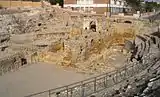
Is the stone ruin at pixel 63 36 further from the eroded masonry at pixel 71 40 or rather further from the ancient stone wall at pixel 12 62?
the ancient stone wall at pixel 12 62

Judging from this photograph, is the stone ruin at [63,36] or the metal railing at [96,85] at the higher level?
the metal railing at [96,85]

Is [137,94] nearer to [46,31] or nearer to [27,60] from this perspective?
[27,60]

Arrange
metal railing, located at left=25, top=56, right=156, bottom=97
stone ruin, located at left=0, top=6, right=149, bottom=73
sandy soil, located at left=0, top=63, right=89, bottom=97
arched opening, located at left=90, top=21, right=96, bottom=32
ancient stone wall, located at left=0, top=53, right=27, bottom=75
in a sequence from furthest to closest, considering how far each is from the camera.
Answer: arched opening, located at left=90, top=21, right=96, bottom=32, stone ruin, located at left=0, top=6, right=149, bottom=73, ancient stone wall, located at left=0, top=53, right=27, bottom=75, sandy soil, located at left=0, top=63, right=89, bottom=97, metal railing, located at left=25, top=56, right=156, bottom=97

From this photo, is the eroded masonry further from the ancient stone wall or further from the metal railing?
the metal railing

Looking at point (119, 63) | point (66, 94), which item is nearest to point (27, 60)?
point (119, 63)

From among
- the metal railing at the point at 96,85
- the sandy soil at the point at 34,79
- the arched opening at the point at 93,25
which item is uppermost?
the metal railing at the point at 96,85

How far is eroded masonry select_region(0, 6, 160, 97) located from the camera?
28.6 m

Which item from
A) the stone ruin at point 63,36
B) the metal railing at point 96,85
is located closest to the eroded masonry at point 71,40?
the stone ruin at point 63,36

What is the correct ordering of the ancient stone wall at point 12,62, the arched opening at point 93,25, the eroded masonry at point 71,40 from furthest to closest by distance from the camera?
1. the arched opening at point 93,25
2. the eroded masonry at point 71,40
3. the ancient stone wall at point 12,62

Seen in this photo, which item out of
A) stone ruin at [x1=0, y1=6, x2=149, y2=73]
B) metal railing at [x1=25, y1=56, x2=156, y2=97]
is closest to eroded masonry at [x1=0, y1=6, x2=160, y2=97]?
stone ruin at [x1=0, y1=6, x2=149, y2=73]

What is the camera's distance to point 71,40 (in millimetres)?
33938

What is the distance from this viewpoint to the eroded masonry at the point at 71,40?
2856 cm

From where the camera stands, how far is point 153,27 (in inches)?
1642

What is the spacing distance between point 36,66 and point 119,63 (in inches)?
309
